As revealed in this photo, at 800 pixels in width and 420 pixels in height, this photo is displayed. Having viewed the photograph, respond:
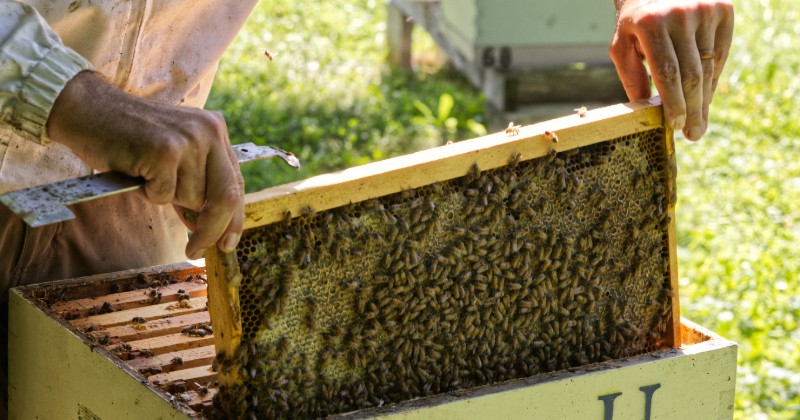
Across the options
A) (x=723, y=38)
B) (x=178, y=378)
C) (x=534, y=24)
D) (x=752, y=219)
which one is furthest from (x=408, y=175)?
(x=534, y=24)

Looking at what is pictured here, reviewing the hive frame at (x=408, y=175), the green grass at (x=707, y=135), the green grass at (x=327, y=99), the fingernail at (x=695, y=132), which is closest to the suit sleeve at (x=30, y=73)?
the hive frame at (x=408, y=175)

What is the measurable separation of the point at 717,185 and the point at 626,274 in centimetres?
457

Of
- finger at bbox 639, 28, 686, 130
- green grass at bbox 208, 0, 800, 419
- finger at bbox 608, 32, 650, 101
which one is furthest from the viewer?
green grass at bbox 208, 0, 800, 419

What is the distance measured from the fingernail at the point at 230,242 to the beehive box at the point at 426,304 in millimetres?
34

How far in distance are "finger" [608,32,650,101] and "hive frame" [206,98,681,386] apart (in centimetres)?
11

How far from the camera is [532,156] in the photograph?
2.10 m

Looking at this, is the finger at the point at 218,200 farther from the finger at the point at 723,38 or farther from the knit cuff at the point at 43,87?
the finger at the point at 723,38

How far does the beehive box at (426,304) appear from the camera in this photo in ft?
6.22

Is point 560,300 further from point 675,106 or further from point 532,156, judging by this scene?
point 675,106

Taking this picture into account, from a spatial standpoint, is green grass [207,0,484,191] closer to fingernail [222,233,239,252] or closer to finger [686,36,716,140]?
finger [686,36,716,140]

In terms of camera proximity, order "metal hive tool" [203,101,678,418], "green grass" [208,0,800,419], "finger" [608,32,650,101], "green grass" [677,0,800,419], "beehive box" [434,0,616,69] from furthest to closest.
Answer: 1. "beehive box" [434,0,616,69]
2. "green grass" [208,0,800,419]
3. "green grass" [677,0,800,419]
4. "finger" [608,32,650,101]
5. "metal hive tool" [203,101,678,418]

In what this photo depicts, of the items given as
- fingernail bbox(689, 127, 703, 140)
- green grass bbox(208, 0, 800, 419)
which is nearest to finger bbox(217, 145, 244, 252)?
fingernail bbox(689, 127, 703, 140)

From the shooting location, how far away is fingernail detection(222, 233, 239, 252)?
5.77 feet

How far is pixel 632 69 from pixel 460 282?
0.71 meters
